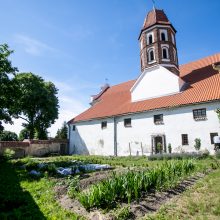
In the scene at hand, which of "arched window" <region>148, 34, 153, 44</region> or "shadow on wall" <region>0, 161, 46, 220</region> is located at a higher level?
"arched window" <region>148, 34, 153, 44</region>

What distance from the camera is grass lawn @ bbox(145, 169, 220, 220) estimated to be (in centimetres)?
562

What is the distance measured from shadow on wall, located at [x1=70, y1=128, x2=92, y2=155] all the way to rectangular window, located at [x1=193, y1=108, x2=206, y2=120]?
50.7ft

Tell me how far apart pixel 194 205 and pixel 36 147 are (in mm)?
28081

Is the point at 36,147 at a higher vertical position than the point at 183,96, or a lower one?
lower

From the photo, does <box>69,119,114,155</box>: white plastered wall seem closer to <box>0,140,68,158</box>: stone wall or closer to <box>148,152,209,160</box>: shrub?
<box>0,140,68,158</box>: stone wall

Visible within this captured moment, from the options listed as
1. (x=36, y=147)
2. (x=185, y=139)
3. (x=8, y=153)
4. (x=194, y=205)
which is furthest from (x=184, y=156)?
(x=36, y=147)

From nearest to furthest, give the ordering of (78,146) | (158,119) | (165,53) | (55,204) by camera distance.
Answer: (55,204) → (158,119) → (165,53) → (78,146)

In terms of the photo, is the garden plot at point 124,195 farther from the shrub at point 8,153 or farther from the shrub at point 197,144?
Result: the shrub at point 8,153

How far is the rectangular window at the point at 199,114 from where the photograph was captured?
20172mm

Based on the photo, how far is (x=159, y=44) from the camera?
25688 mm

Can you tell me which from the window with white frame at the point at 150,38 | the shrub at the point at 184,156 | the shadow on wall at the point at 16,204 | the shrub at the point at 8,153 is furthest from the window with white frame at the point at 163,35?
the shadow on wall at the point at 16,204

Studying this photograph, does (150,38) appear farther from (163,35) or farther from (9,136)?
(9,136)

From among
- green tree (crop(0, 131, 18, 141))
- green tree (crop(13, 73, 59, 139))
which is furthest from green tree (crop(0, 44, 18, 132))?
green tree (crop(0, 131, 18, 141))

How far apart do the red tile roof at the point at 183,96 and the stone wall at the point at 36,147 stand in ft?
Answer: 14.4
